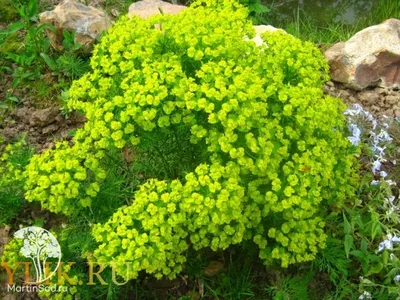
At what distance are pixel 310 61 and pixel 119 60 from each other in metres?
0.96

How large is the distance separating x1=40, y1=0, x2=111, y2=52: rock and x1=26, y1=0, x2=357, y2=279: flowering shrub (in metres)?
1.61

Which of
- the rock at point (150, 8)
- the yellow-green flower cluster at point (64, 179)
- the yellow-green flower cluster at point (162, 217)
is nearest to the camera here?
the yellow-green flower cluster at point (162, 217)

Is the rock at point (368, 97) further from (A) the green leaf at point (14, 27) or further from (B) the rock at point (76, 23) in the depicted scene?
(A) the green leaf at point (14, 27)

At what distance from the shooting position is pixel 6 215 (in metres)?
3.50

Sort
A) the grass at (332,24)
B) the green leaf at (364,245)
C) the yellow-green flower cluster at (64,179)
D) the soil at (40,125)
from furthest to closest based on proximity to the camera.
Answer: the grass at (332,24) < the soil at (40,125) < the green leaf at (364,245) < the yellow-green flower cluster at (64,179)

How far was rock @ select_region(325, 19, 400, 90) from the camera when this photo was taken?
4.50 m

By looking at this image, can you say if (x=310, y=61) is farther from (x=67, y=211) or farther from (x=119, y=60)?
(x=67, y=211)

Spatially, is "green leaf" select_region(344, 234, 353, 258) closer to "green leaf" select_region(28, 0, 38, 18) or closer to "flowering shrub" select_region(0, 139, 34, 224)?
"flowering shrub" select_region(0, 139, 34, 224)

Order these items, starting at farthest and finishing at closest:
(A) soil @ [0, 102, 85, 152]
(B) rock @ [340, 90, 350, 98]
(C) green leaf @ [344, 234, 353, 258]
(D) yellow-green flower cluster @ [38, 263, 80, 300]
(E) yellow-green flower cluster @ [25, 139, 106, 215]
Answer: (B) rock @ [340, 90, 350, 98]
(A) soil @ [0, 102, 85, 152]
(C) green leaf @ [344, 234, 353, 258]
(D) yellow-green flower cluster @ [38, 263, 80, 300]
(E) yellow-green flower cluster @ [25, 139, 106, 215]

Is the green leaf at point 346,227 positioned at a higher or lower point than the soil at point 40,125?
higher

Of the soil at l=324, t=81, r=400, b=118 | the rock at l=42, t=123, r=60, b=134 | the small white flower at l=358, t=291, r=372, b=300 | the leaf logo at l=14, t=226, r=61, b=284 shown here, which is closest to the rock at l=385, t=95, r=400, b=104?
the soil at l=324, t=81, r=400, b=118

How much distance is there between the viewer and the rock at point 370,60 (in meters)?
4.50

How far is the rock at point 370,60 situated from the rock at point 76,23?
1877 millimetres

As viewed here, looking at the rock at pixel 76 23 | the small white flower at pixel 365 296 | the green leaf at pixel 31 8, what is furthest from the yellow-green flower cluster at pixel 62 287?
the green leaf at pixel 31 8
